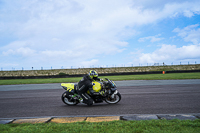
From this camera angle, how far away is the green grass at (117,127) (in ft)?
11.7

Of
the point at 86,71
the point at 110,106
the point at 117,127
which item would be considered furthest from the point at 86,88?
the point at 86,71

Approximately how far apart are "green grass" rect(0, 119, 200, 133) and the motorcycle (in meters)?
2.77

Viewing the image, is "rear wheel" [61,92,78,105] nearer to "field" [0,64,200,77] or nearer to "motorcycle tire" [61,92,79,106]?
"motorcycle tire" [61,92,79,106]

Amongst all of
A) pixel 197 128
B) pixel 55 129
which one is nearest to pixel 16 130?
pixel 55 129

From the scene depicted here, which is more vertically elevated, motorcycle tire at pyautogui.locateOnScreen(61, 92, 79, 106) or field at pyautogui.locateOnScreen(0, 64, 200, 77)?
field at pyautogui.locateOnScreen(0, 64, 200, 77)

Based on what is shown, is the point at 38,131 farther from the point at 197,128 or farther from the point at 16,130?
the point at 197,128

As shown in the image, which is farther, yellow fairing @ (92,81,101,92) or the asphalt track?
yellow fairing @ (92,81,101,92)

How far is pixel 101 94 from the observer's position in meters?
6.82

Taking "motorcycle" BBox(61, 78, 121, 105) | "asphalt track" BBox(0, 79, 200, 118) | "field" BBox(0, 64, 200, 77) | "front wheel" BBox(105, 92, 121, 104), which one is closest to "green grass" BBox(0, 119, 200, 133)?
"asphalt track" BBox(0, 79, 200, 118)

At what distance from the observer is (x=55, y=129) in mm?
3758

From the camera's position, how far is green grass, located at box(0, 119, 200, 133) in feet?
11.7

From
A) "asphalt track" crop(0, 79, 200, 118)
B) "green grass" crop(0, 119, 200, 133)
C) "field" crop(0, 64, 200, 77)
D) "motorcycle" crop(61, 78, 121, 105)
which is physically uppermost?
"field" crop(0, 64, 200, 77)

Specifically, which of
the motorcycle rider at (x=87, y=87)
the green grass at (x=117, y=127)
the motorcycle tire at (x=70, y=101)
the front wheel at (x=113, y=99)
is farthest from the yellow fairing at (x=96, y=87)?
the green grass at (x=117, y=127)

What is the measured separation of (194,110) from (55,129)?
473 centimetres
